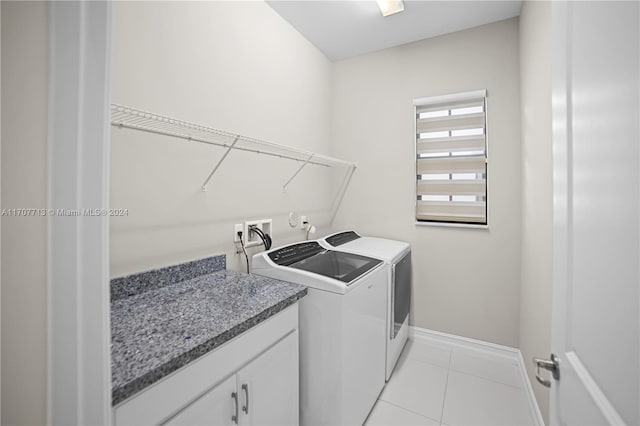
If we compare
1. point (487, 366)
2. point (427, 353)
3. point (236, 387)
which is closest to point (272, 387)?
point (236, 387)

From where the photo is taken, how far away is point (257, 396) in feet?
3.56

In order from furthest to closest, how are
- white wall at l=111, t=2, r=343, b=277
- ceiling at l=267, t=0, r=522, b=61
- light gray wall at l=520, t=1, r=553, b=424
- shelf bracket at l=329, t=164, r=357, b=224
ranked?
1. shelf bracket at l=329, t=164, r=357, b=224
2. ceiling at l=267, t=0, r=522, b=61
3. light gray wall at l=520, t=1, r=553, b=424
4. white wall at l=111, t=2, r=343, b=277

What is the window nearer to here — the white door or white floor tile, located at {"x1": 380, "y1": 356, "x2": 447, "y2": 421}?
white floor tile, located at {"x1": 380, "y1": 356, "x2": 447, "y2": 421}

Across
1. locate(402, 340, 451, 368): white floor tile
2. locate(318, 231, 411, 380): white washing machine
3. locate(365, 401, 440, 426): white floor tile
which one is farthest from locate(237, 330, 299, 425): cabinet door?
locate(402, 340, 451, 368): white floor tile

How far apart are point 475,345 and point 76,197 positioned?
113 inches

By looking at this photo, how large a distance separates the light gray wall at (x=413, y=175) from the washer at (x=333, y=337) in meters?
1.07

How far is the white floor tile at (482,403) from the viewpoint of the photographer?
170cm

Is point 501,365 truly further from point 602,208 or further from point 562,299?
point 602,208

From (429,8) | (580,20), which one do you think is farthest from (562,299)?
(429,8)

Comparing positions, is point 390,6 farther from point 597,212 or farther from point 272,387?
point 272,387

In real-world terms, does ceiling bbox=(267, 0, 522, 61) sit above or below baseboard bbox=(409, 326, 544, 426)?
above

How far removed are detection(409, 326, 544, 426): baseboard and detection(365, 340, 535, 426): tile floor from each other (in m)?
0.03

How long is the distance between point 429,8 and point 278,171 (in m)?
1.69

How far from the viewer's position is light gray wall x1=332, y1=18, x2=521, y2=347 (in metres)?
2.22
